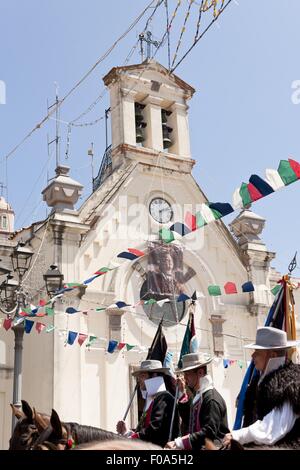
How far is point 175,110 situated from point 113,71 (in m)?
2.77

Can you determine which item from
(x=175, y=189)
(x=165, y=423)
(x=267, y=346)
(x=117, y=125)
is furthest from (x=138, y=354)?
(x=267, y=346)

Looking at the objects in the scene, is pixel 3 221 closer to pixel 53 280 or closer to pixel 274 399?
pixel 53 280

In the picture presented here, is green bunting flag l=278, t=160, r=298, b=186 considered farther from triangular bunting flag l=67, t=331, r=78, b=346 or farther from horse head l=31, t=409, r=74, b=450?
triangular bunting flag l=67, t=331, r=78, b=346

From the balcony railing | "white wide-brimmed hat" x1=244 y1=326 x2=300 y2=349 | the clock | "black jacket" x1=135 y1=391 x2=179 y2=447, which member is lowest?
"black jacket" x1=135 y1=391 x2=179 y2=447

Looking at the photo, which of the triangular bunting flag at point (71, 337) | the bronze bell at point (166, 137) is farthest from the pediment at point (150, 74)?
the triangular bunting flag at point (71, 337)

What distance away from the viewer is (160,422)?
741 cm

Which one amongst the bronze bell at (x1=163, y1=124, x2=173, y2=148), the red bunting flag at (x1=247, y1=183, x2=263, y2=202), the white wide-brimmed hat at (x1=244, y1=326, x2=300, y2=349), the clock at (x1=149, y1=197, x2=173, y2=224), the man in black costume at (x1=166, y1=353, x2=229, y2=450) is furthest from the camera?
the bronze bell at (x1=163, y1=124, x2=173, y2=148)

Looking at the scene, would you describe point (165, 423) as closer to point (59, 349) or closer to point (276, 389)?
point (276, 389)

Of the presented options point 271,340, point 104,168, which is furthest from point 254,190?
point 104,168

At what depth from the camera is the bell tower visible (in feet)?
72.5

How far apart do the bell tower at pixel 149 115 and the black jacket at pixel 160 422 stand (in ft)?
48.3

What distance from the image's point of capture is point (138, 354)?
63.0 ft

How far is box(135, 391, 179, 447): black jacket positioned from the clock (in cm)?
1377

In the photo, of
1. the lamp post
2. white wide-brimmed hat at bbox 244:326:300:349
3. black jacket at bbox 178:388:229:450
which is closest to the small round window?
the lamp post
